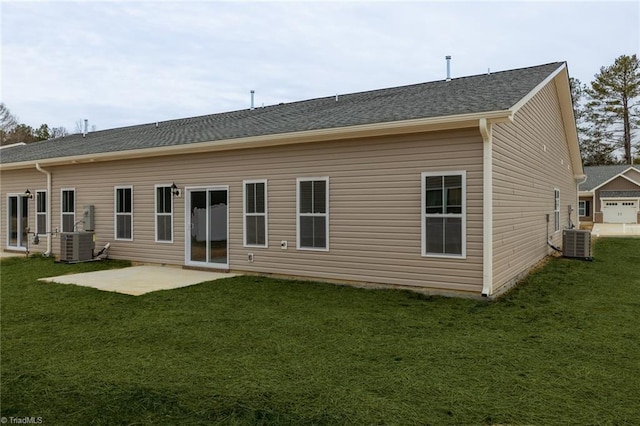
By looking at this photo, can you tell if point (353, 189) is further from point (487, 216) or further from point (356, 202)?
point (487, 216)

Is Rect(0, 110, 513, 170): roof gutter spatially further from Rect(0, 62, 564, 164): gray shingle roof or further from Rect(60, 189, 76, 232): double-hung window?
Rect(60, 189, 76, 232): double-hung window

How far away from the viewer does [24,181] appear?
12.5 meters

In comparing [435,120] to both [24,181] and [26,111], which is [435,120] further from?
[26,111]

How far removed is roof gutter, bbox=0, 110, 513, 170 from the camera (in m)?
6.05

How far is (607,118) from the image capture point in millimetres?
37938

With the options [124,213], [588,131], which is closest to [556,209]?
[124,213]

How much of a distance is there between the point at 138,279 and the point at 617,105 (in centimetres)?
4301

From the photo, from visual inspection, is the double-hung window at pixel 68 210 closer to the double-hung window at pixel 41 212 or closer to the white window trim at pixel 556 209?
the double-hung window at pixel 41 212

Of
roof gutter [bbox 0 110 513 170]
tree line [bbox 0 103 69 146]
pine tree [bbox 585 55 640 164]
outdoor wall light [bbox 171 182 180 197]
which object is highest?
pine tree [bbox 585 55 640 164]

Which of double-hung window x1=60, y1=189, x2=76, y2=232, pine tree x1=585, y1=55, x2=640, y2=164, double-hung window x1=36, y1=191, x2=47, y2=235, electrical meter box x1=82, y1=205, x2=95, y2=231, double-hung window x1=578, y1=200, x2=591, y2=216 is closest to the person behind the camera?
electrical meter box x1=82, y1=205, x2=95, y2=231

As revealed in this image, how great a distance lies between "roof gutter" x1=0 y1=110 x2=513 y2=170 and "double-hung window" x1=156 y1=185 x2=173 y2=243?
2.83 feet

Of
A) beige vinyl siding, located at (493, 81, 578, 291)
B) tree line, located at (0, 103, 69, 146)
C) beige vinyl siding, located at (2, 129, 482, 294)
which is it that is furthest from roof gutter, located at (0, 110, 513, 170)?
tree line, located at (0, 103, 69, 146)

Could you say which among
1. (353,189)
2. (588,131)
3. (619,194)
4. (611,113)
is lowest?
(353,189)

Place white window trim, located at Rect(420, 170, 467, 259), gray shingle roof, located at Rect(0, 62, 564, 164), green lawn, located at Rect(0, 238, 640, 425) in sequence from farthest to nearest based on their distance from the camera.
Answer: gray shingle roof, located at Rect(0, 62, 564, 164) → white window trim, located at Rect(420, 170, 467, 259) → green lawn, located at Rect(0, 238, 640, 425)
